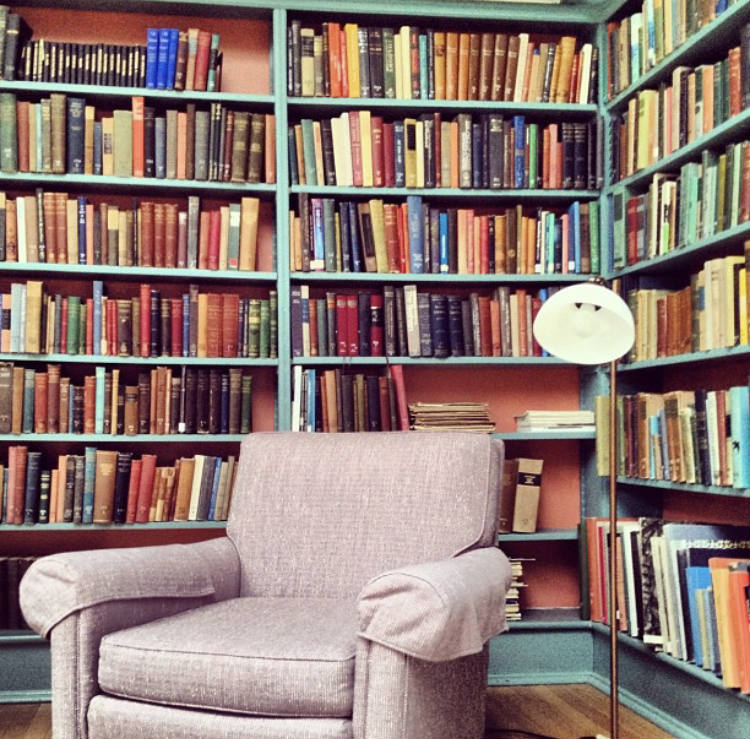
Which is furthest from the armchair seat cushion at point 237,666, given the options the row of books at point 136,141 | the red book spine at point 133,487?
the row of books at point 136,141

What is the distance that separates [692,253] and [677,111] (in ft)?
1.46

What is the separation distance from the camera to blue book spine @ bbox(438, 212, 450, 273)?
3.63 meters

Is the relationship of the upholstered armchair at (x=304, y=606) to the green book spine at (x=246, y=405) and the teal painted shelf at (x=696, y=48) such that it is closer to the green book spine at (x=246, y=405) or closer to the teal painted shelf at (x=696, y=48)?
the green book spine at (x=246, y=405)

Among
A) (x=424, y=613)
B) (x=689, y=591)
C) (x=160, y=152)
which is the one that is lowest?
(x=689, y=591)

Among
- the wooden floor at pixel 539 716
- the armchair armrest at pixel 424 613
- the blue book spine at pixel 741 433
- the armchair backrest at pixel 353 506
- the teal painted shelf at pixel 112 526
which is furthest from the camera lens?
the teal painted shelf at pixel 112 526

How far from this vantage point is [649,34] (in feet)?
10.8

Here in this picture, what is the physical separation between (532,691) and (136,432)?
64.1 inches

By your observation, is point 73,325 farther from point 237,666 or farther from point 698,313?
point 698,313

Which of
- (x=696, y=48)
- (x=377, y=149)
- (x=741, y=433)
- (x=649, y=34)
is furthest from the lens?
(x=377, y=149)

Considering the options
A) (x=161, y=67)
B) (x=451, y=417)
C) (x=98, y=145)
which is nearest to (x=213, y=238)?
(x=98, y=145)

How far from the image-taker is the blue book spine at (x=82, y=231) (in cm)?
347

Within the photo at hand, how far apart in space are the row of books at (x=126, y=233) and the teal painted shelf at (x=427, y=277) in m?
0.23

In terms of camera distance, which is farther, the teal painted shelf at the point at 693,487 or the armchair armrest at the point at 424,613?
the teal painted shelf at the point at 693,487

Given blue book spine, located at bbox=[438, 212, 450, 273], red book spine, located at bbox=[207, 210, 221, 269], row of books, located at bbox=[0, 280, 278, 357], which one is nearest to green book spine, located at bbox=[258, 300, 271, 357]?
row of books, located at bbox=[0, 280, 278, 357]
